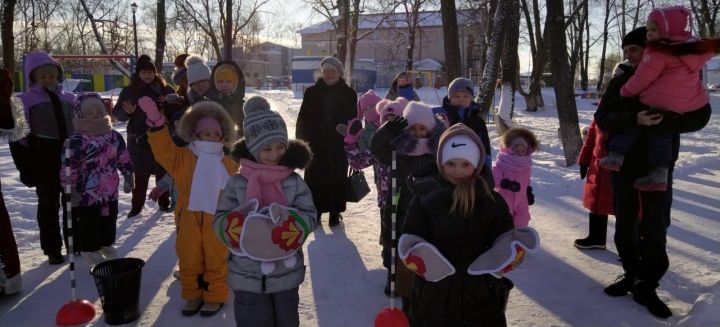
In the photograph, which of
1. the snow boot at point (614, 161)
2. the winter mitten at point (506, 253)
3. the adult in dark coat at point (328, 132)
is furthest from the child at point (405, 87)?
the winter mitten at point (506, 253)

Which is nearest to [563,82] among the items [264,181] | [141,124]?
[141,124]

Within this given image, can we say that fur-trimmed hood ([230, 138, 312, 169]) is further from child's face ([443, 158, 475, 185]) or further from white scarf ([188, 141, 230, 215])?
child's face ([443, 158, 475, 185])

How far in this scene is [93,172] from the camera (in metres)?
4.63

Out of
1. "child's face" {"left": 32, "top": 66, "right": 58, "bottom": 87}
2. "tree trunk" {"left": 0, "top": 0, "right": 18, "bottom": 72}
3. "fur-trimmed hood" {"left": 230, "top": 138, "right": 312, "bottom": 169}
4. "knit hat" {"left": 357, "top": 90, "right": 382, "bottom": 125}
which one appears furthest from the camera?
"tree trunk" {"left": 0, "top": 0, "right": 18, "bottom": 72}

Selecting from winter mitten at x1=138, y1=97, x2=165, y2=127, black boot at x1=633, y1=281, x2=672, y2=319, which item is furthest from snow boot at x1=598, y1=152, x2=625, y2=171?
winter mitten at x1=138, y1=97, x2=165, y2=127

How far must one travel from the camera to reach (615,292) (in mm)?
4094

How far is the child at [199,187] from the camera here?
3.69 meters

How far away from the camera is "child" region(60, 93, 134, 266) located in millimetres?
4559

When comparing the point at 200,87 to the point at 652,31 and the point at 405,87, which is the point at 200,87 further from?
the point at 652,31

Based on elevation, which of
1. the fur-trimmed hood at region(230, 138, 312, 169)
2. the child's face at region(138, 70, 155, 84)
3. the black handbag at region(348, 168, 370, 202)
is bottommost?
the black handbag at region(348, 168, 370, 202)

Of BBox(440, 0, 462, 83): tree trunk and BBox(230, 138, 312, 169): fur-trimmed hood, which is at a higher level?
BBox(440, 0, 462, 83): tree trunk

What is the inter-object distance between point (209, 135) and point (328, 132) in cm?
237

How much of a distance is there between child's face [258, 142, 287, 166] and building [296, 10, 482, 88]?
38873 millimetres

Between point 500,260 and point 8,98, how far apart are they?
384 centimetres
